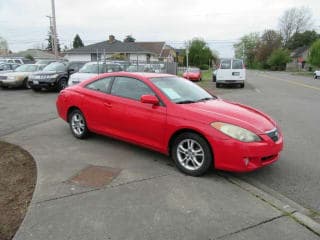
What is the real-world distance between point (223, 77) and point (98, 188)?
64.2 ft

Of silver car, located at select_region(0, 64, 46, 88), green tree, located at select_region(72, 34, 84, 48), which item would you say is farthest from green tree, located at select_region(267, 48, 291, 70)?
silver car, located at select_region(0, 64, 46, 88)

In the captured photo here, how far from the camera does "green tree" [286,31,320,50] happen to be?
347 ft

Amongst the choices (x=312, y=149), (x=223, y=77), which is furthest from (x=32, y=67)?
(x=312, y=149)

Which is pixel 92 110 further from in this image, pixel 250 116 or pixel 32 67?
pixel 32 67

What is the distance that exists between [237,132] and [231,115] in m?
0.45

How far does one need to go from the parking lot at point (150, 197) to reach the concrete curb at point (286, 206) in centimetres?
9

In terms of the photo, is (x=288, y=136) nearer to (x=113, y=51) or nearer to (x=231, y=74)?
(x=231, y=74)

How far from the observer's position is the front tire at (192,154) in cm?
512

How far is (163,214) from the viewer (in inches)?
158

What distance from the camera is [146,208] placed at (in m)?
4.15

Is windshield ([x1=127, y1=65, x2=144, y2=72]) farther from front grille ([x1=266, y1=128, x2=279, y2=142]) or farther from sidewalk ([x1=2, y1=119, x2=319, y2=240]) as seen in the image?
front grille ([x1=266, y1=128, x2=279, y2=142])

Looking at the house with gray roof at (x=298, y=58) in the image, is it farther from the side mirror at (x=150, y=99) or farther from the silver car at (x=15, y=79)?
the side mirror at (x=150, y=99)

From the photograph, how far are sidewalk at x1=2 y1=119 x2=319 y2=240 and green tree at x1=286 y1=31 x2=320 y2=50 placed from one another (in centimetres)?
11155

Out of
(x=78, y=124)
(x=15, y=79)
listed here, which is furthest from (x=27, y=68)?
(x=78, y=124)
